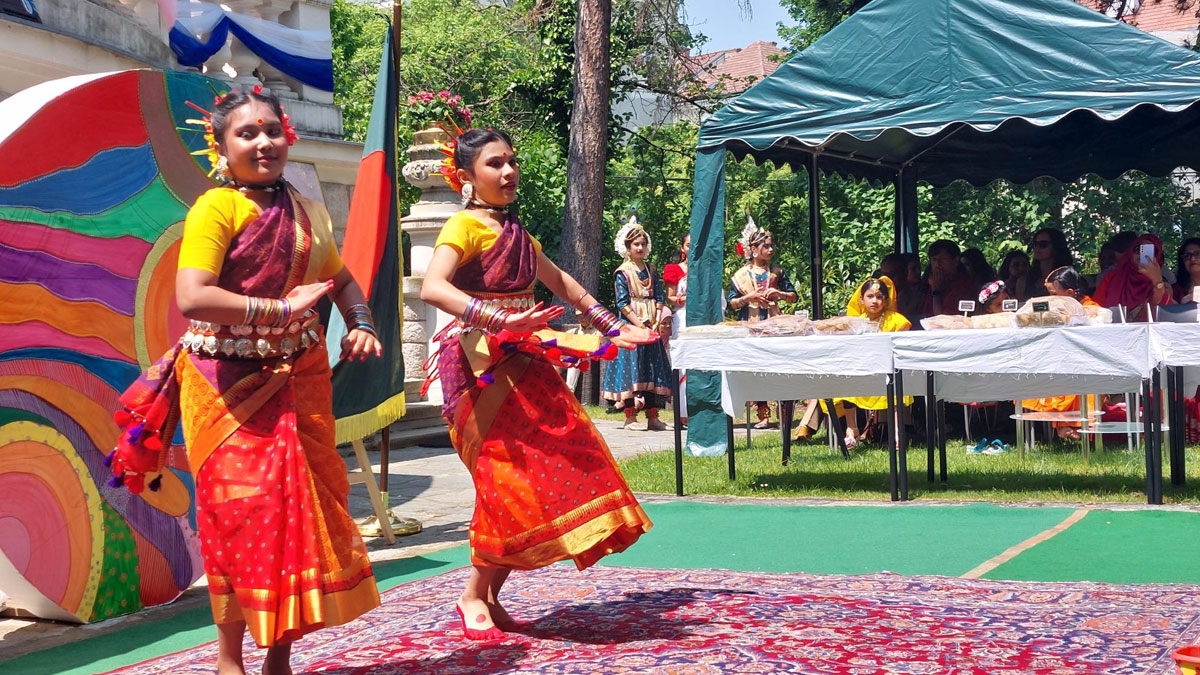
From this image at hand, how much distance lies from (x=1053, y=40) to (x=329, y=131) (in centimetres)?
577

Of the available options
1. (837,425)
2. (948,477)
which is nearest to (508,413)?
(948,477)

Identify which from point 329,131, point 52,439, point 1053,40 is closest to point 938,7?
point 1053,40

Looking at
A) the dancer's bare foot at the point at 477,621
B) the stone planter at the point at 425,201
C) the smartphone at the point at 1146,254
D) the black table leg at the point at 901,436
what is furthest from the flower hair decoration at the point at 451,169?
the stone planter at the point at 425,201

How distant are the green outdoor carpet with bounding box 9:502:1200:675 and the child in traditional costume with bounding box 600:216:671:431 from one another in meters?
4.33

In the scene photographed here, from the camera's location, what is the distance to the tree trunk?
14125 mm

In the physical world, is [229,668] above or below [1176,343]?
below

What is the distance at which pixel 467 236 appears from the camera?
432 centimetres

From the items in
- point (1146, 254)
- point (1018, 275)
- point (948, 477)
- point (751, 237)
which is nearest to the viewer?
point (948, 477)

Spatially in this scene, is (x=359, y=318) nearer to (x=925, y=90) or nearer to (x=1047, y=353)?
(x=1047, y=353)

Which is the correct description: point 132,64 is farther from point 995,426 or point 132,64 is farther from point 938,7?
point 995,426

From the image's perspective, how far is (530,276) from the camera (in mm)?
4465

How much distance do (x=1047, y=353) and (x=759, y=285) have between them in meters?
4.61

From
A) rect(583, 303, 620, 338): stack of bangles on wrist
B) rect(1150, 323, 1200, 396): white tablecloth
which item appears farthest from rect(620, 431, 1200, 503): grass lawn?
rect(583, 303, 620, 338): stack of bangles on wrist

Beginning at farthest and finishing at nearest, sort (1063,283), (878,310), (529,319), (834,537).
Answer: (878,310), (1063,283), (834,537), (529,319)
